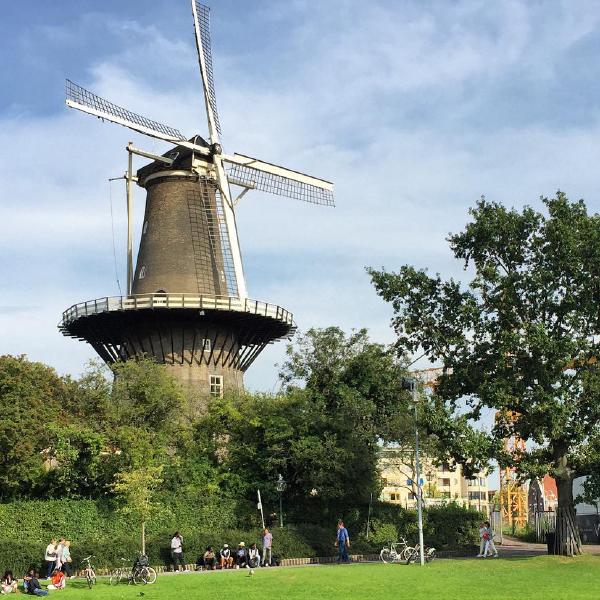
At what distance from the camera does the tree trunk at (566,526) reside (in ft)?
113

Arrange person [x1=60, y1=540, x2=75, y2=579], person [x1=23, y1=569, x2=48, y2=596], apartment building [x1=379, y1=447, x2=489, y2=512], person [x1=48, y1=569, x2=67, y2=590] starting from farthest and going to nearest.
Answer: apartment building [x1=379, y1=447, x2=489, y2=512], person [x1=60, y1=540, x2=75, y2=579], person [x1=48, y1=569, x2=67, y2=590], person [x1=23, y1=569, x2=48, y2=596]

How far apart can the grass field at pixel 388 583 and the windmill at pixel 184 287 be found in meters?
21.2

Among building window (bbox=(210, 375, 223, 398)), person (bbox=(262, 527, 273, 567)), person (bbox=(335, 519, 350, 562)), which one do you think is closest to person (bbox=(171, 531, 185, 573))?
person (bbox=(262, 527, 273, 567))

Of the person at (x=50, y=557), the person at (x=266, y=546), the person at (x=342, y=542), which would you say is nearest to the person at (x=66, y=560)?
the person at (x=50, y=557)

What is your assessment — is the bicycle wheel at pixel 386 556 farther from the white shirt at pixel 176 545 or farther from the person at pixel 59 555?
the person at pixel 59 555

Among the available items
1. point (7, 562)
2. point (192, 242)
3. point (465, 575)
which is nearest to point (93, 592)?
point (7, 562)

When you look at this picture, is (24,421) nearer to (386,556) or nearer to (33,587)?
(33,587)

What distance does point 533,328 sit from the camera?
3316 cm

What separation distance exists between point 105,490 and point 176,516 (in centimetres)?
Result: 337

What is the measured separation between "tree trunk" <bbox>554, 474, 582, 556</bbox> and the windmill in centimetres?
2067

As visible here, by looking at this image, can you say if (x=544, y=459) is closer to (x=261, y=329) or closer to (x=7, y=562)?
(x=7, y=562)

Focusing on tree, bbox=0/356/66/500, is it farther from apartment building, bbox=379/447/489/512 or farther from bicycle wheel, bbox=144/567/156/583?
apartment building, bbox=379/447/489/512

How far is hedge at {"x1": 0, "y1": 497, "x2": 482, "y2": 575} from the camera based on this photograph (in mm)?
32656

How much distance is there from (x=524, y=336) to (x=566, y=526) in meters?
7.57
